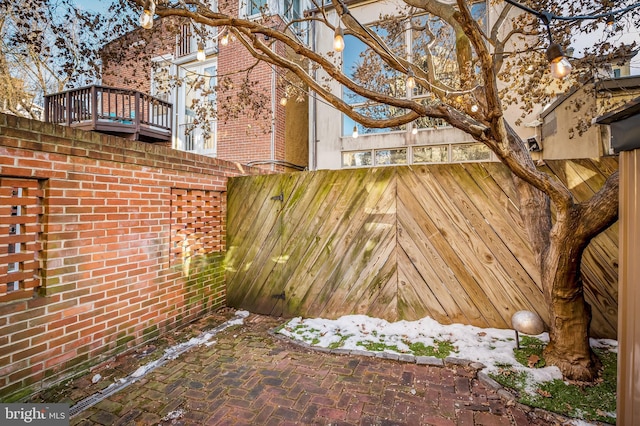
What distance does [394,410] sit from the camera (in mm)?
2174

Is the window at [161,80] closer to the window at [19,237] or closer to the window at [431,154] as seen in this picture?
the window at [19,237]

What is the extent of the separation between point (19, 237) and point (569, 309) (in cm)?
476

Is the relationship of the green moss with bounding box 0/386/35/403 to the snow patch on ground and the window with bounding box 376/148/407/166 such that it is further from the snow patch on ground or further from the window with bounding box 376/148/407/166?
the window with bounding box 376/148/407/166

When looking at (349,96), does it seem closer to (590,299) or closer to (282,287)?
(282,287)

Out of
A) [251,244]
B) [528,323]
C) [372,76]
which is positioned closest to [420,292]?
[528,323]

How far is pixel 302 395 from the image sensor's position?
2.36m

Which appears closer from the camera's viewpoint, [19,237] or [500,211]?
[19,237]

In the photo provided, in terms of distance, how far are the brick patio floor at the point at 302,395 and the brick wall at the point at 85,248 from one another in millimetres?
690

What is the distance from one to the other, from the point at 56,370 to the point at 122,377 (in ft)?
1.71

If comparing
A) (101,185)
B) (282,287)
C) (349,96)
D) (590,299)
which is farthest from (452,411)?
(349,96)

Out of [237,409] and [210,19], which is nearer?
→ [237,409]

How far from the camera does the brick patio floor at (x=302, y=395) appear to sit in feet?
6.87

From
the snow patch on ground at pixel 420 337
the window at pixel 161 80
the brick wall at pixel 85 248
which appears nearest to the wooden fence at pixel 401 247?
the snow patch on ground at pixel 420 337

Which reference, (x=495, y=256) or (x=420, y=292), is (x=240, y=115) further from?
(x=495, y=256)
